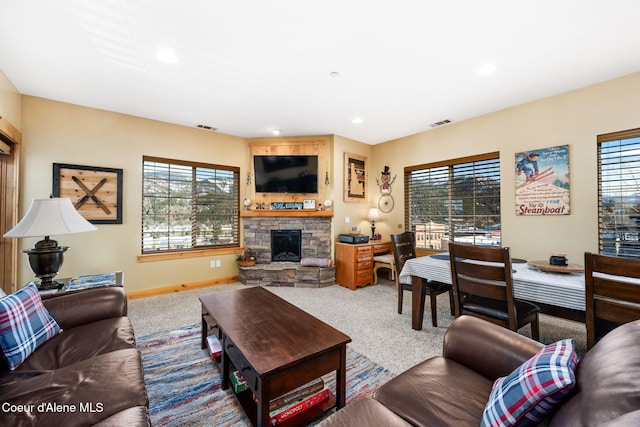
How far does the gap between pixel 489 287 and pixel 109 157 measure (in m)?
4.62

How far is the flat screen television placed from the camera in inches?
183

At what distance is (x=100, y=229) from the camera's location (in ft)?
11.6

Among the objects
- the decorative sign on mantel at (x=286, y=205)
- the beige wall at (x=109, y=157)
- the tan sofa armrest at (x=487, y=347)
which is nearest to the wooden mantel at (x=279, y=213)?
the decorative sign on mantel at (x=286, y=205)

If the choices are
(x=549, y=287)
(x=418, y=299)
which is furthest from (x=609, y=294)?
(x=418, y=299)

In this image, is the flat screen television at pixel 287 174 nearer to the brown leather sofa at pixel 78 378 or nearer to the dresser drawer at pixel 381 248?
the dresser drawer at pixel 381 248

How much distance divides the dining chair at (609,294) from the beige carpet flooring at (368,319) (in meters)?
1.03

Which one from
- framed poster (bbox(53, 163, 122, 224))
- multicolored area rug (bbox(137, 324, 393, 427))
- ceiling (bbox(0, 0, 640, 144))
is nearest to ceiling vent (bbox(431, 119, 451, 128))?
ceiling (bbox(0, 0, 640, 144))

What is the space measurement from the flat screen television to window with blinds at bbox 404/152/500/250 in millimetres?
1702

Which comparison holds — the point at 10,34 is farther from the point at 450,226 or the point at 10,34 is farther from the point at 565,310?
the point at 450,226

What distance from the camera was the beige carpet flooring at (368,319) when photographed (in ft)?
7.67

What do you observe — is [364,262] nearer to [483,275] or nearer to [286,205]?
[286,205]

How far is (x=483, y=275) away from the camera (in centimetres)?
198

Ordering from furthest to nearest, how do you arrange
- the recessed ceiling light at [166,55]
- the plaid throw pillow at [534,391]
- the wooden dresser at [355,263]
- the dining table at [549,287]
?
the wooden dresser at [355,263], the recessed ceiling light at [166,55], the dining table at [549,287], the plaid throw pillow at [534,391]

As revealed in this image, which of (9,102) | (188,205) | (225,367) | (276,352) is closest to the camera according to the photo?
(276,352)
